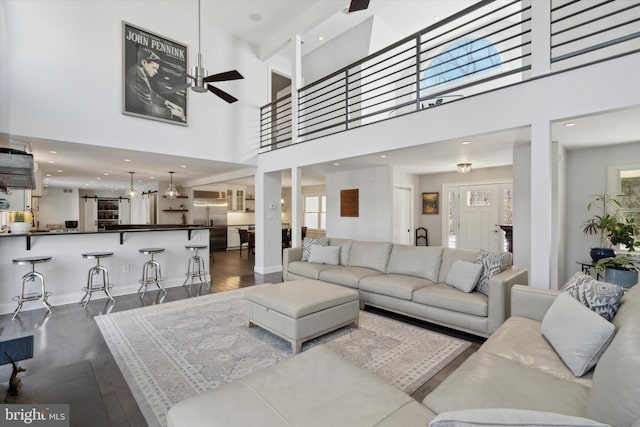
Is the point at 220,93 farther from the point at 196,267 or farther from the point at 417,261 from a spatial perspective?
the point at 417,261

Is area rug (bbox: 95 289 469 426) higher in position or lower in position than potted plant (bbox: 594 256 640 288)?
lower

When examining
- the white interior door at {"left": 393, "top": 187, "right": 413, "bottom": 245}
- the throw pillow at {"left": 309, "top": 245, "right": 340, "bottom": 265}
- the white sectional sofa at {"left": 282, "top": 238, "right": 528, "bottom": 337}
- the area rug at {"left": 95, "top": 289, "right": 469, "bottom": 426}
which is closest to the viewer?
the area rug at {"left": 95, "top": 289, "right": 469, "bottom": 426}

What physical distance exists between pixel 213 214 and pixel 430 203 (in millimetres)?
7455

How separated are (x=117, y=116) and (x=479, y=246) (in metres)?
7.96

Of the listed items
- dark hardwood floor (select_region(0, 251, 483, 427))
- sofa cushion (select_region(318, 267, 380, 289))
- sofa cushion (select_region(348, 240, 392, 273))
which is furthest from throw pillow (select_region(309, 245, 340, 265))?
dark hardwood floor (select_region(0, 251, 483, 427))

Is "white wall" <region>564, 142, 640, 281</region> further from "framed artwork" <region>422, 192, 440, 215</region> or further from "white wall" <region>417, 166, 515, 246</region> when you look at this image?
"framed artwork" <region>422, 192, 440, 215</region>

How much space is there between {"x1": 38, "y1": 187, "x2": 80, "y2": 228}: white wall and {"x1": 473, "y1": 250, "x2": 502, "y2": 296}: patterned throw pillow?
1495 centimetres

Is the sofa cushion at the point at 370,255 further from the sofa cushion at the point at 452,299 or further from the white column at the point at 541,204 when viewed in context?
the white column at the point at 541,204

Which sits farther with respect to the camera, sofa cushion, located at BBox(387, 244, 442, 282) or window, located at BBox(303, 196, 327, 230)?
window, located at BBox(303, 196, 327, 230)

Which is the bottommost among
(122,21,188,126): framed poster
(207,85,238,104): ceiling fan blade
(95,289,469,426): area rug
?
(95,289,469,426): area rug

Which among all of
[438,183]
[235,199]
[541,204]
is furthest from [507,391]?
[235,199]

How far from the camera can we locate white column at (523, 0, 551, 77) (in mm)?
3010

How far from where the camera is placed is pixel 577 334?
5.75 feet

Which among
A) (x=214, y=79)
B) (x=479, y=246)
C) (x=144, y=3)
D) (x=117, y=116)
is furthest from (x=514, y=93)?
(x=144, y=3)
